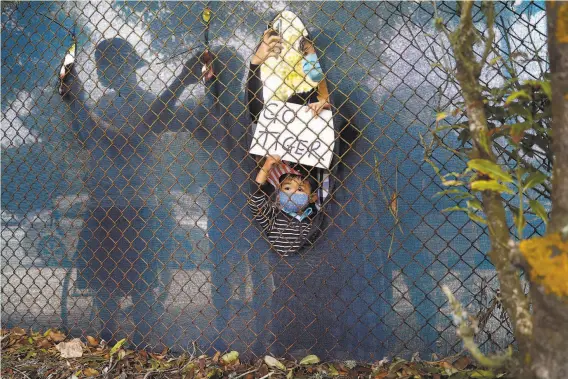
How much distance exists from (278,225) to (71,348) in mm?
1306

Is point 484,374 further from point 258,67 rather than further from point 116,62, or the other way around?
point 116,62

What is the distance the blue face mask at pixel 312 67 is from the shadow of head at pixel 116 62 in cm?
89


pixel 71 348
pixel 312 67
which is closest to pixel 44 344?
pixel 71 348

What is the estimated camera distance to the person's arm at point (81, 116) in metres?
2.96

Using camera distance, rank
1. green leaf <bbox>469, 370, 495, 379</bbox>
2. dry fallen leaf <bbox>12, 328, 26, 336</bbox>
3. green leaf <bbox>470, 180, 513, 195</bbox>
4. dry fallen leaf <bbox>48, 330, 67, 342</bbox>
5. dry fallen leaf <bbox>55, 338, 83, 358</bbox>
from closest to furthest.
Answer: green leaf <bbox>470, 180, 513, 195</bbox>
green leaf <bbox>469, 370, 495, 379</bbox>
dry fallen leaf <bbox>55, 338, 83, 358</bbox>
dry fallen leaf <bbox>48, 330, 67, 342</bbox>
dry fallen leaf <bbox>12, 328, 26, 336</bbox>

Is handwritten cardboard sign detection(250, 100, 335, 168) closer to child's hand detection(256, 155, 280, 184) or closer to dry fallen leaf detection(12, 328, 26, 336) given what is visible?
child's hand detection(256, 155, 280, 184)

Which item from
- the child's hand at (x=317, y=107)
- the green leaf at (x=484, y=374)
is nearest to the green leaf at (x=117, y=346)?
the child's hand at (x=317, y=107)

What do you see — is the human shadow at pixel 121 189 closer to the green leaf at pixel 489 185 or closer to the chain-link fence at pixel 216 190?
the chain-link fence at pixel 216 190

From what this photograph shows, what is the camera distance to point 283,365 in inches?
103

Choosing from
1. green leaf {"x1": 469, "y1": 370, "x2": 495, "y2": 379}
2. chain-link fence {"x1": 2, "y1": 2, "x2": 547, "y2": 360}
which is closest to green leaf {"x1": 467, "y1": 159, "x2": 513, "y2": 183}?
green leaf {"x1": 469, "y1": 370, "x2": 495, "y2": 379}

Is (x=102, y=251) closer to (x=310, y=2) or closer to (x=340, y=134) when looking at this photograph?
(x=340, y=134)

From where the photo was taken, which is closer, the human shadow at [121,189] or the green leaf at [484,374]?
the green leaf at [484,374]

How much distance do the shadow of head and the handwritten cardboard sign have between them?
0.81m

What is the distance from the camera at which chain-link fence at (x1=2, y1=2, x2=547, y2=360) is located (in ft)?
8.39
